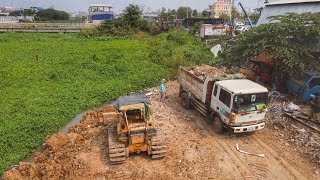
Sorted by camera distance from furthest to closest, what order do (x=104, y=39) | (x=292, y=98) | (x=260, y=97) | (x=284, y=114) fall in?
1. (x=104, y=39)
2. (x=292, y=98)
3. (x=284, y=114)
4. (x=260, y=97)

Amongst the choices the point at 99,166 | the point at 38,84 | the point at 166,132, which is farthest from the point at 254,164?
the point at 38,84

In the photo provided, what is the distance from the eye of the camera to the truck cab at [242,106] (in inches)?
467

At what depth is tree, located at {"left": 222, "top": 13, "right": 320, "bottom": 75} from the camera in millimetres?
15823

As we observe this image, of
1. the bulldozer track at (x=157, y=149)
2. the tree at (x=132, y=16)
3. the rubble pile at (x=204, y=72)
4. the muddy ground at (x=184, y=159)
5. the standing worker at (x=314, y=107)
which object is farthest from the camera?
the tree at (x=132, y=16)

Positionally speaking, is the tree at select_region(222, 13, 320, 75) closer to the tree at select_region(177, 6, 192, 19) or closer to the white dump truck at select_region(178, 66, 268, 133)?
the white dump truck at select_region(178, 66, 268, 133)

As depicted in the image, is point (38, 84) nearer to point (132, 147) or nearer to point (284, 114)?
point (132, 147)

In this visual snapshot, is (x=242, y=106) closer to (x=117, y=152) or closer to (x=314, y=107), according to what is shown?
(x=314, y=107)

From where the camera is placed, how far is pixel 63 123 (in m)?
15.2

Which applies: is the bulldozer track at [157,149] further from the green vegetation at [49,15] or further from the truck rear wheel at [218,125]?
the green vegetation at [49,15]

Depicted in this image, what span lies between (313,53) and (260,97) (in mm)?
7039

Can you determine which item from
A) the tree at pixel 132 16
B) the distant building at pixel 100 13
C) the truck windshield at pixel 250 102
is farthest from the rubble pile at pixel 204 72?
the distant building at pixel 100 13

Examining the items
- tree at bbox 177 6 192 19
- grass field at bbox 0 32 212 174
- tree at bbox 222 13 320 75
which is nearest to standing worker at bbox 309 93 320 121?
tree at bbox 222 13 320 75

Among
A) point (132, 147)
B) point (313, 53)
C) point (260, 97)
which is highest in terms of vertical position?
point (313, 53)

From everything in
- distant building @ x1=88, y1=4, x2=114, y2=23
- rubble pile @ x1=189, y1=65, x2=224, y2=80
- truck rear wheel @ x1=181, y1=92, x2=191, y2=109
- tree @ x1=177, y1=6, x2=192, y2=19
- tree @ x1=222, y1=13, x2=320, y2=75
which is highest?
tree @ x1=177, y1=6, x2=192, y2=19
